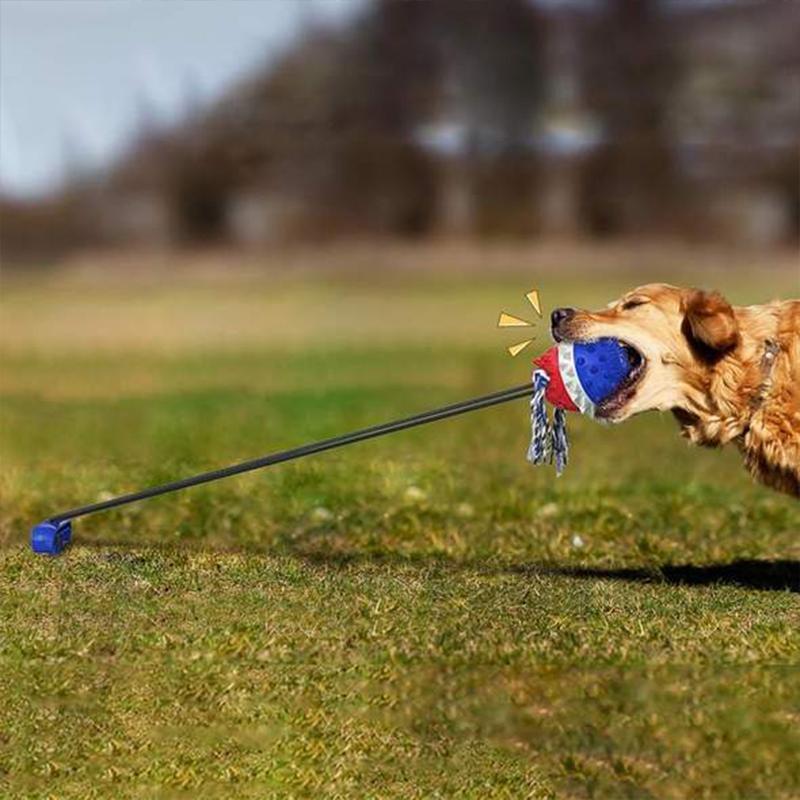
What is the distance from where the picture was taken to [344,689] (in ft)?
16.6

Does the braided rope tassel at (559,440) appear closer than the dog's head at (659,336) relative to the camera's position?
No

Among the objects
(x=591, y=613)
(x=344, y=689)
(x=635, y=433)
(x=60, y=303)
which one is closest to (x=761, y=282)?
(x=635, y=433)

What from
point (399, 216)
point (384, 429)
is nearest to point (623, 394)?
point (384, 429)

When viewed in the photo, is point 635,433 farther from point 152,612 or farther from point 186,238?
point 152,612

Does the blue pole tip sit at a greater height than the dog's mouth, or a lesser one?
lesser

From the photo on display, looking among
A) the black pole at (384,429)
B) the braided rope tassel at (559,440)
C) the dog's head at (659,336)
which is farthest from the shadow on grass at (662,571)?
the dog's head at (659,336)

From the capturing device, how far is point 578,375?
5891 millimetres

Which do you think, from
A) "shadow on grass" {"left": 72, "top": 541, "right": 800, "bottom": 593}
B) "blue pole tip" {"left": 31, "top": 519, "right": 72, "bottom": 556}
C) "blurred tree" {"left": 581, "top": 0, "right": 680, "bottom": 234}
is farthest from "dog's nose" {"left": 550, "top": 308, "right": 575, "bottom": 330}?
"blurred tree" {"left": 581, "top": 0, "right": 680, "bottom": 234}

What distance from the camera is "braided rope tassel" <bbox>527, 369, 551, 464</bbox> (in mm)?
5973

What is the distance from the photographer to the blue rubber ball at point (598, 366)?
5.89 meters

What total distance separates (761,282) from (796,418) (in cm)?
746

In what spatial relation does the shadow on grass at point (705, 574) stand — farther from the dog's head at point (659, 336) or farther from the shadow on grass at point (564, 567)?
the dog's head at point (659, 336)

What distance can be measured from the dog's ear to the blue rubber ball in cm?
27

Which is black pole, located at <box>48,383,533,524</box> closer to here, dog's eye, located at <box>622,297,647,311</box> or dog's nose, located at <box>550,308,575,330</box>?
dog's nose, located at <box>550,308,575,330</box>
